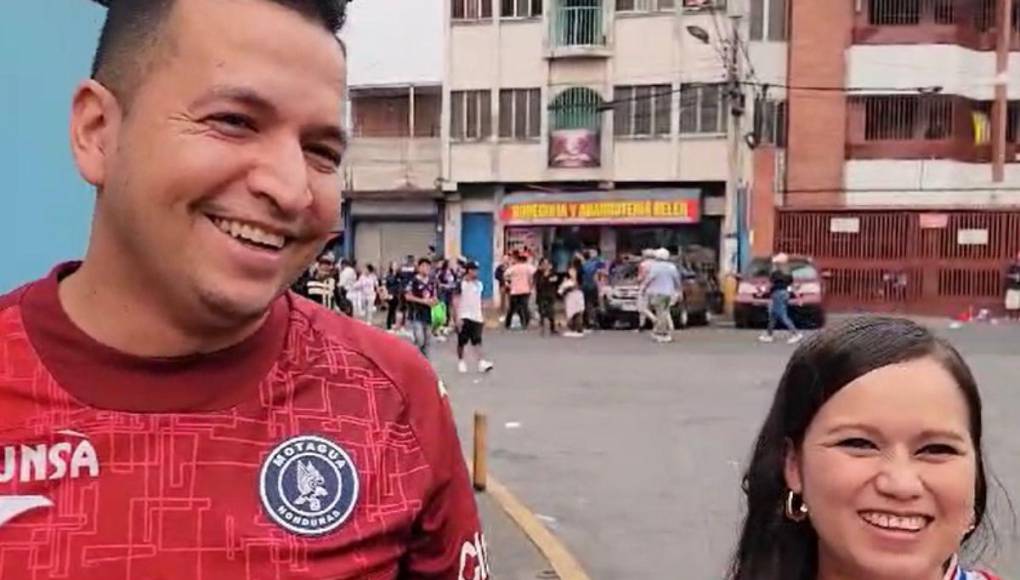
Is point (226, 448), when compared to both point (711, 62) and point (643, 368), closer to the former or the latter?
point (643, 368)

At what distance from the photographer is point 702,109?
29.0 meters

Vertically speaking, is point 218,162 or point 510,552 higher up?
point 218,162

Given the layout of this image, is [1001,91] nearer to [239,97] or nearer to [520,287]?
[520,287]

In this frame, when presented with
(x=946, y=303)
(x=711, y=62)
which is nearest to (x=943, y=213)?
(x=946, y=303)

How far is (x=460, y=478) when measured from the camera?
167cm

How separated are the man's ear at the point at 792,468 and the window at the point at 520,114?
2848 centimetres

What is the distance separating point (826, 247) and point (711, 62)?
16.9 feet

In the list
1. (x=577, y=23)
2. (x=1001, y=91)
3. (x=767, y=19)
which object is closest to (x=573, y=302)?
(x=577, y=23)

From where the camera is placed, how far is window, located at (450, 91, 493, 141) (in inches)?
1216

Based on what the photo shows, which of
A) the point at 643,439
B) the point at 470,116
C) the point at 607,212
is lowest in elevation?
the point at 643,439

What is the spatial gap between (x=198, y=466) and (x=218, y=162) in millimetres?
361

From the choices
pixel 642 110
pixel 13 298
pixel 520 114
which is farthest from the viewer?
pixel 520 114

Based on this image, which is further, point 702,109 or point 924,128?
point 924,128

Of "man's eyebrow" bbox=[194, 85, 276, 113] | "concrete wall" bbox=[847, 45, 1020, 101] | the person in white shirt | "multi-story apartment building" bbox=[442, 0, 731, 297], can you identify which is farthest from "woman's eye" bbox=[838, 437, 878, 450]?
"concrete wall" bbox=[847, 45, 1020, 101]
